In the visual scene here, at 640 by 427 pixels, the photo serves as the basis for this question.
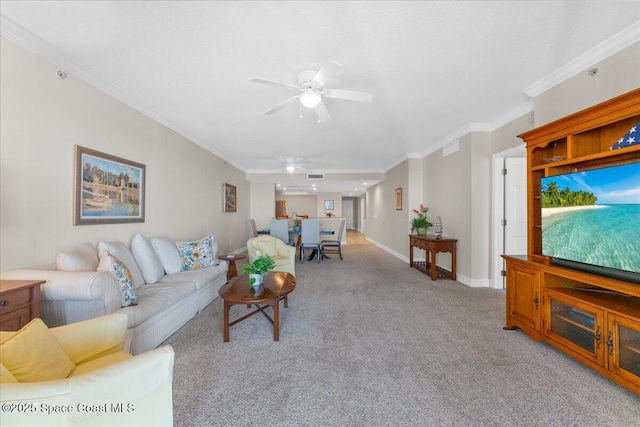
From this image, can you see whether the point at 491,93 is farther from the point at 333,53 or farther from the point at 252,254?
the point at 252,254

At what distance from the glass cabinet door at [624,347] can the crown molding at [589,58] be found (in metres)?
2.11

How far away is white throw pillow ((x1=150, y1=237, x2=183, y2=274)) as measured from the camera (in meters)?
3.08

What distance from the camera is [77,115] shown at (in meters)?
2.35

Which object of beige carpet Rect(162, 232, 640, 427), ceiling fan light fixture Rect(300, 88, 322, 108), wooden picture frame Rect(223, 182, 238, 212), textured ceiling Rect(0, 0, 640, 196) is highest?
textured ceiling Rect(0, 0, 640, 196)

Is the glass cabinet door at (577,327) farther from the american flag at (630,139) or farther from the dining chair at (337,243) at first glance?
the dining chair at (337,243)

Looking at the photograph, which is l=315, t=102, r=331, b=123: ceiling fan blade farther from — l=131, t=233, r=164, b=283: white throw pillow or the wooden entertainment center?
l=131, t=233, r=164, b=283: white throw pillow

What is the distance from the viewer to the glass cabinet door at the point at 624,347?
1.54 metres

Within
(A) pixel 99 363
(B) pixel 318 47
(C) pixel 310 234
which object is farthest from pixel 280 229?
(A) pixel 99 363

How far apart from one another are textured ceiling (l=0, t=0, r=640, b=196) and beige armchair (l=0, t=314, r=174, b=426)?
2038 mm

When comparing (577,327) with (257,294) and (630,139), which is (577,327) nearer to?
(630,139)

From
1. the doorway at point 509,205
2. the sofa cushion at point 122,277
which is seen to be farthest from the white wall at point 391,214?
the sofa cushion at point 122,277

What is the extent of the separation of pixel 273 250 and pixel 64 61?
3245 mm

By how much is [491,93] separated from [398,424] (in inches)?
133

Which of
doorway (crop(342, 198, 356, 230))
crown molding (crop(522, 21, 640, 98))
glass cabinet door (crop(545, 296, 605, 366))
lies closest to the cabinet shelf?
crown molding (crop(522, 21, 640, 98))
